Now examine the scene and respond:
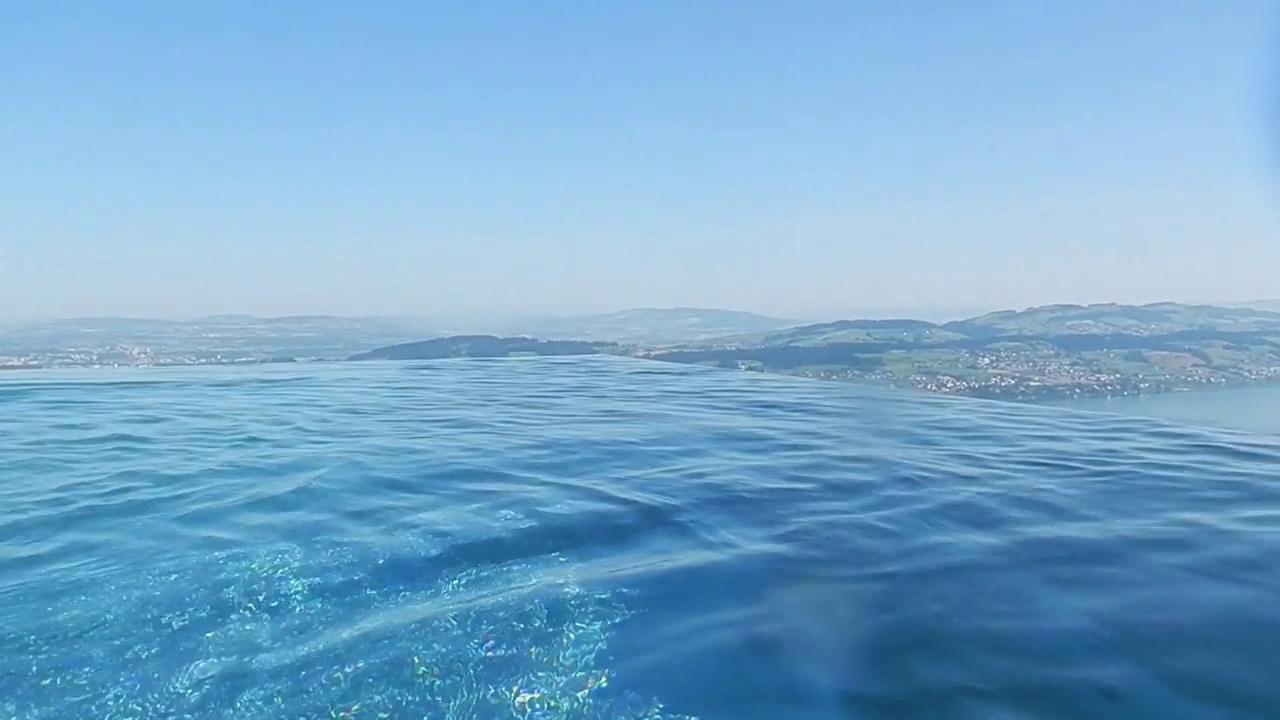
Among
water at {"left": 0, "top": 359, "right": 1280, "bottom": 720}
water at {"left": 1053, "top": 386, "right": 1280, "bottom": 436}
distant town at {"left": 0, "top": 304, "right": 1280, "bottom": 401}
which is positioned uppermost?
distant town at {"left": 0, "top": 304, "right": 1280, "bottom": 401}

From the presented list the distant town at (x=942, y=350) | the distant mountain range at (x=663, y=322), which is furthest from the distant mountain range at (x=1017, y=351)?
the distant mountain range at (x=663, y=322)

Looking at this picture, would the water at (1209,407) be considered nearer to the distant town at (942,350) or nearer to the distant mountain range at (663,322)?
the distant town at (942,350)

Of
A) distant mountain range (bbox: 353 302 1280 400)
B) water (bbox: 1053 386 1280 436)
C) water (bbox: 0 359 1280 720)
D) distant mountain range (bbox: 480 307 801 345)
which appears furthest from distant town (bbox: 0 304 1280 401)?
distant mountain range (bbox: 480 307 801 345)

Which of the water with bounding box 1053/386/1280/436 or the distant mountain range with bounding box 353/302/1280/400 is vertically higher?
the distant mountain range with bounding box 353/302/1280/400

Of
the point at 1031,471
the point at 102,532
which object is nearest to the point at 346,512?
the point at 102,532

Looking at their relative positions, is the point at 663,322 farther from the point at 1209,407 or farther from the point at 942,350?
the point at 1209,407

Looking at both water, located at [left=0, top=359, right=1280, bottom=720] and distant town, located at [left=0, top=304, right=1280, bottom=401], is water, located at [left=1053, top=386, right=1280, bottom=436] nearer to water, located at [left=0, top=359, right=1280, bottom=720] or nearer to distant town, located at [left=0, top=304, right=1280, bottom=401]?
distant town, located at [left=0, top=304, right=1280, bottom=401]
